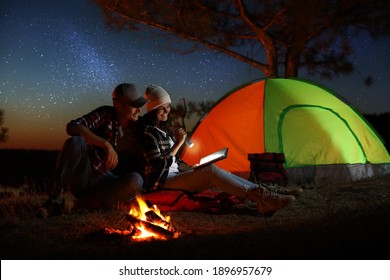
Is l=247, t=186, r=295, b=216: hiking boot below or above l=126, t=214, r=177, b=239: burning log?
above

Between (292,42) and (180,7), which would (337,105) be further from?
(180,7)

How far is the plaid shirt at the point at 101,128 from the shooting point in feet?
15.0

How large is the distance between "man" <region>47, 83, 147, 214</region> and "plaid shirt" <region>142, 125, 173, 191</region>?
0.52 feet

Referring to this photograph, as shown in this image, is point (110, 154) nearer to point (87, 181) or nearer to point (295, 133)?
point (87, 181)

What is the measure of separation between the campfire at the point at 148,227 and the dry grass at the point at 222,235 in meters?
0.10

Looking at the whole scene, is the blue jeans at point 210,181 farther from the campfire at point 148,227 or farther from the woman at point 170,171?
the campfire at point 148,227

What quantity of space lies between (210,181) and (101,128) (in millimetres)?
1163

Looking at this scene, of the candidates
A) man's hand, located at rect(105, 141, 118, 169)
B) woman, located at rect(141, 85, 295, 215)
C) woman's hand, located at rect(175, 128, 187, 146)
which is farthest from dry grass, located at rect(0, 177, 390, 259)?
woman's hand, located at rect(175, 128, 187, 146)

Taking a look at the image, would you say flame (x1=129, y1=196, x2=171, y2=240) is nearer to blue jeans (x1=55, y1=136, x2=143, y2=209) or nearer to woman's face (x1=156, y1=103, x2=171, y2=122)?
blue jeans (x1=55, y1=136, x2=143, y2=209)

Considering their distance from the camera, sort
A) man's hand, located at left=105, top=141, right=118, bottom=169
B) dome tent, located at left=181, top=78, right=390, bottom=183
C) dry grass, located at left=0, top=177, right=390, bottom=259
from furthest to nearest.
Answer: dome tent, located at left=181, top=78, right=390, bottom=183
man's hand, located at left=105, top=141, right=118, bottom=169
dry grass, located at left=0, top=177, right=390, bottom=259

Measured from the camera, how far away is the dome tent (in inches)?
272

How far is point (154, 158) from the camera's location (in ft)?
15.6

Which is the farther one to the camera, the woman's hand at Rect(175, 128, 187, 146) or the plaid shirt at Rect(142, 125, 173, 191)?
the woman's hand at Rect(175, 128, 187, 146)

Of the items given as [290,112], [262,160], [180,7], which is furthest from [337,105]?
[180,7]
